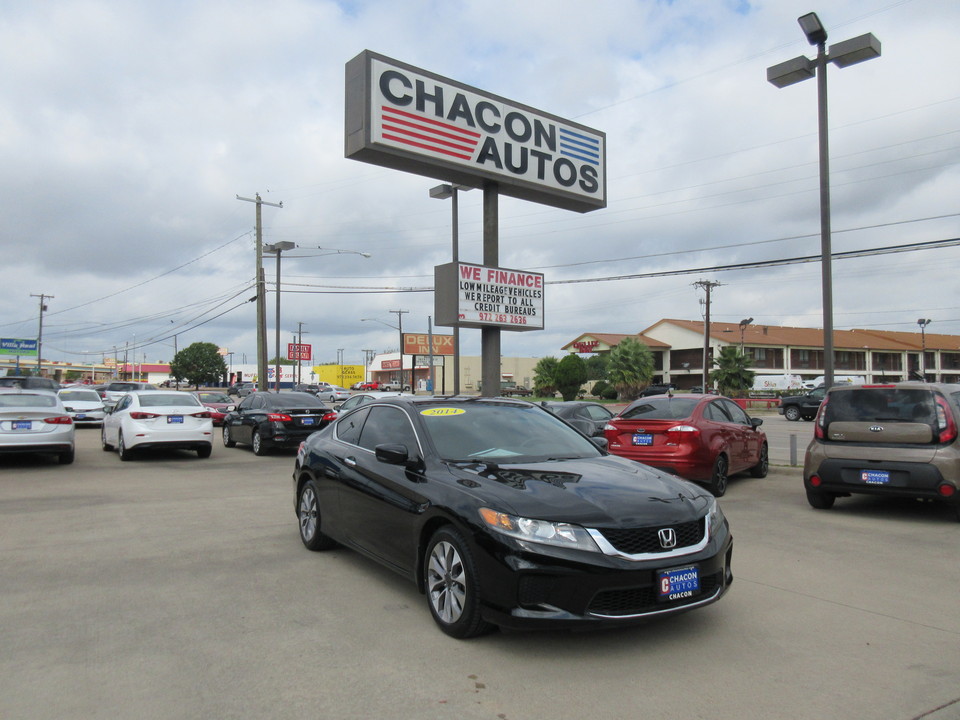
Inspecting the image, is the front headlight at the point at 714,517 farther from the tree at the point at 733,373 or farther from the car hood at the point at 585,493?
the tree at the point at 733,373

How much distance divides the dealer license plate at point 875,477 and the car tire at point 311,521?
587 centimetres

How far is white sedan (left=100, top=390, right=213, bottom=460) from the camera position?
1448 cm

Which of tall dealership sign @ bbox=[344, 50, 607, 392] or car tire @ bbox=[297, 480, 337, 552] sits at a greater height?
tall dealership sign @ bbox=[344, 50, 607, 392]

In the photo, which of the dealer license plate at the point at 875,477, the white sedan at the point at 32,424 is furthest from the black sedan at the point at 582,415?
the white sedan at the point at 32,424

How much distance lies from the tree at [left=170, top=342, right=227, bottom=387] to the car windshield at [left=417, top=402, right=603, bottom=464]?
9729cm

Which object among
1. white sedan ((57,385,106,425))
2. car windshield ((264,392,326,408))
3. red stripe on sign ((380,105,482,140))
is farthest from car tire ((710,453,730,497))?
white sedan ((57,385,106,425))

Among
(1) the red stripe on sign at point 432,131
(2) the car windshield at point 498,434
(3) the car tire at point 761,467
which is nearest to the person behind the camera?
(2) the car windshield at point 498,434

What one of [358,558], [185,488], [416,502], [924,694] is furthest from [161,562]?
[924,694]

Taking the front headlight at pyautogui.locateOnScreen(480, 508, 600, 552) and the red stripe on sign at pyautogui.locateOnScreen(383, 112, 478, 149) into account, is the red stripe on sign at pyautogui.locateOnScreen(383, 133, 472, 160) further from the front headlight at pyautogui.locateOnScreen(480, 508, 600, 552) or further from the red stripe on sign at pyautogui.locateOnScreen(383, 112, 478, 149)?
the front headlight at pyautogui.locateOnScreen(480, 508, 600, 552)

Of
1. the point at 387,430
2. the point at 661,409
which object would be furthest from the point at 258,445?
the point at 387,430

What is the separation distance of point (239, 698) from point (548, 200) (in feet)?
42.9

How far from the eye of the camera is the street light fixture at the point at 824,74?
466 inches

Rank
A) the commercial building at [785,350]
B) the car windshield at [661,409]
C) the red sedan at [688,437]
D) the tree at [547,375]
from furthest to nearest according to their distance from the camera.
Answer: the commercial building at [785,350] → the tree at [547,375] → the car windshield at [661,409] → the red sedan at [688,437]

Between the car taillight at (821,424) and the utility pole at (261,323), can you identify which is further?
the utility pole at (261,323)
